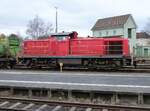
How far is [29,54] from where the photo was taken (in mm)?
27172

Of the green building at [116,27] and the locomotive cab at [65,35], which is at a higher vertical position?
the green building at [116,27]

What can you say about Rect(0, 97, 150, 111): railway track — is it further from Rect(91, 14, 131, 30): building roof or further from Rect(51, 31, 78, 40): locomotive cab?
Rect(91, 14, 131, 30): building roof

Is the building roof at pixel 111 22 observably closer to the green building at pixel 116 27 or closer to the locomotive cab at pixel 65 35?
the green building at pixel 116 27

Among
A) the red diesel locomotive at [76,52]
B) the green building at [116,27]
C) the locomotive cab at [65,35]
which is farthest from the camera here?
the green building at [116,27]

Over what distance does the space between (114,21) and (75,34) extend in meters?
44.9

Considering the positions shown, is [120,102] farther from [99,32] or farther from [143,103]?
[99,32]

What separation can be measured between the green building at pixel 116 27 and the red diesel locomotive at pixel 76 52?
37.1 metres

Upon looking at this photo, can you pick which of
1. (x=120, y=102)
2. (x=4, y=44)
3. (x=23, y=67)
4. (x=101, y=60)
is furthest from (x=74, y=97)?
(x=4, y=44)

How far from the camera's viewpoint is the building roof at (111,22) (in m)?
67.2

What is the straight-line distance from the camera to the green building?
65562mm

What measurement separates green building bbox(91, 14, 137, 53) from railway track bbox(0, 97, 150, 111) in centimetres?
5134

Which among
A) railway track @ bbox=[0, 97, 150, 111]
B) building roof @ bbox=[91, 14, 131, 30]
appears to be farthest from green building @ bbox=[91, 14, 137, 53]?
railway track @ bbox=[0, 97, 150, 111]

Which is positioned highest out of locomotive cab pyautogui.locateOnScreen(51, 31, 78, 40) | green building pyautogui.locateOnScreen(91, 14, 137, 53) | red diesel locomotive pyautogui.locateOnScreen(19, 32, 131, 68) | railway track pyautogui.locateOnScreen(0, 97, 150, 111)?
green building pyautogui.locateOnScreen(91, 14, 137, 53)

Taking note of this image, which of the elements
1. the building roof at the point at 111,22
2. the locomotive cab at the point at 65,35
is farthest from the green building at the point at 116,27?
the locomotive cab at the point at 65,35
